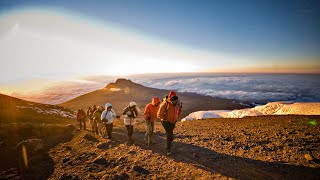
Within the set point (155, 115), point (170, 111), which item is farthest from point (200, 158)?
point (155, 115)

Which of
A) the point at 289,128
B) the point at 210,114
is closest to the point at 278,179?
the point at 289,128

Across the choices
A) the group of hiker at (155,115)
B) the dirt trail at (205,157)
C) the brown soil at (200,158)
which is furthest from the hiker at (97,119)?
the brown soil at (200,158)

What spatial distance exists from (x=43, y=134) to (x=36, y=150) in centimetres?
328

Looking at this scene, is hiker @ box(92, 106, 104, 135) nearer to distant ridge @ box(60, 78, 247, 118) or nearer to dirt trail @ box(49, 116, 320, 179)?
dirt trail @ box(49, 116, 320, 179)

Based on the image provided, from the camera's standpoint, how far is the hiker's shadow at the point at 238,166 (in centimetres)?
525

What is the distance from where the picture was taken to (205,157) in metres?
6.74

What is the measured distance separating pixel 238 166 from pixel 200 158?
1.33m

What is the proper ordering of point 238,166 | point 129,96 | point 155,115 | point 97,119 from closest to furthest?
1. point 238,166
2. point 155,115
3. point 97,119
4. point 129,96

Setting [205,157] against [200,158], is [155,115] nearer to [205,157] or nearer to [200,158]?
[200,158]

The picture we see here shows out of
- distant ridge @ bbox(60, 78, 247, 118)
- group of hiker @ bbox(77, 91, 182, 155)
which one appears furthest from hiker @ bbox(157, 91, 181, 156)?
distant ridge @ bbox(60, 78, 247, 118)

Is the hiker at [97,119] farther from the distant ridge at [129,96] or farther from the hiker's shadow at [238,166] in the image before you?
the distant ridge at [129,96]

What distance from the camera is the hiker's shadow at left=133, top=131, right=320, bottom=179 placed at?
17.2 ft

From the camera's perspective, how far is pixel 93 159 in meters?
7.12

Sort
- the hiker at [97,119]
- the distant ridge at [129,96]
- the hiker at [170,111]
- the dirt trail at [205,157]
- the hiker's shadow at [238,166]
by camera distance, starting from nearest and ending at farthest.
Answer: the hiker's shadow at [238,166] < the dirt trail at [205,157] < the hiker at [170,111] < the hiker at [97,119] < the distant ridge at [129,96]
